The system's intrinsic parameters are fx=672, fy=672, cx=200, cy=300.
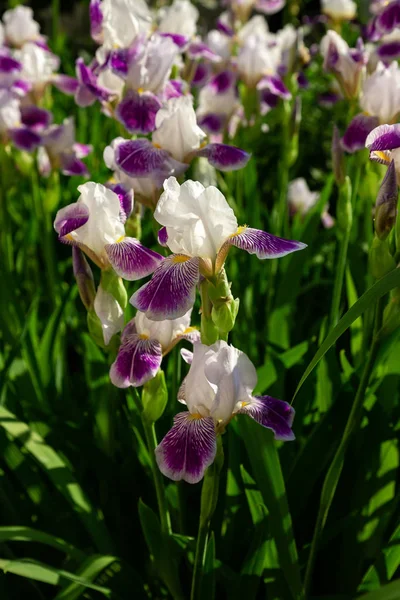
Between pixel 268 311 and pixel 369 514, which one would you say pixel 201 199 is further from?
pixel 268 311

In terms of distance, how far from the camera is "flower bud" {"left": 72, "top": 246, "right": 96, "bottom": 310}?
A: 137 centimetres

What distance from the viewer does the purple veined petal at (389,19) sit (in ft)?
7.96

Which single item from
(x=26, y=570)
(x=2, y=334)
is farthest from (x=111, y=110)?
(x=26, y=570)

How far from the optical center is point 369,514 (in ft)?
5.63

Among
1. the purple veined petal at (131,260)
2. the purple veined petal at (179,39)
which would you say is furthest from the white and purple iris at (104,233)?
the purple veined petal at (179,39)

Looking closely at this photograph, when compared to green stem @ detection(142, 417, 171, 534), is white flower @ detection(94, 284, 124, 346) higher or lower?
higher

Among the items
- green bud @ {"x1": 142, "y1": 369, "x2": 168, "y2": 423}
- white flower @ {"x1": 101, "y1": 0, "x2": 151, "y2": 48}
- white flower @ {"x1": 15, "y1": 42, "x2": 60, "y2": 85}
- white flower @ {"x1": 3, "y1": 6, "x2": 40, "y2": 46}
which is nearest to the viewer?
green bud @ {"x1": 142, "y1": 369, "x2": 168, "y2": 423}

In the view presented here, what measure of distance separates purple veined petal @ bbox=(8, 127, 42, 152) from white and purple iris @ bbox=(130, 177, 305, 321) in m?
1.61

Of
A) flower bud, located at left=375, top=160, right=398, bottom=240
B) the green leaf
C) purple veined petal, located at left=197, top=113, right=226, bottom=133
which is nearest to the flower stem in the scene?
the green leaf

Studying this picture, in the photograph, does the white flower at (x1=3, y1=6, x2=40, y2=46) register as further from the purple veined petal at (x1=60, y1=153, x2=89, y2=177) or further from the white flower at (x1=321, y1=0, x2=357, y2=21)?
the white flower at (x1=321, y1=0, x2=357, y2=21)

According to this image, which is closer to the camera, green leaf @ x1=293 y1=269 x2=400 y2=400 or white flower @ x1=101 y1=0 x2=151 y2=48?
green leaf @ x1=293 y1=269 x2=400 y2=400

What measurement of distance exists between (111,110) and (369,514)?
4.34 feet

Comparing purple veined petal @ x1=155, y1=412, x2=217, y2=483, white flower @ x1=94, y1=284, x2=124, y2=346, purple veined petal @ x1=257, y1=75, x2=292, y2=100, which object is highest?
purple veined petal @ x1=257, y1=75, x2=292, y2=100

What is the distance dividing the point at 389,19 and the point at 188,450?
1957 mm
